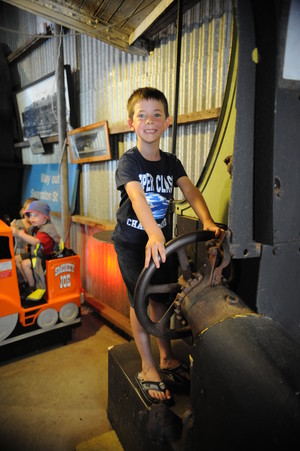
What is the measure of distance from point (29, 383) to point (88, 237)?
6.81 feet

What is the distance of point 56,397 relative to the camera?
2234 millimetres

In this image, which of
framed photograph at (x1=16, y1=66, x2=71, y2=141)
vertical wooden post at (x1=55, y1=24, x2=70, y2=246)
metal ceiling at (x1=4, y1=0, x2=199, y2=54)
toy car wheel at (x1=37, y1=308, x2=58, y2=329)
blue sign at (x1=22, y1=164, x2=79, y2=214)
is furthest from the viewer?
framed photograph at (x1=16, y1=66, x2=71, y2=141)

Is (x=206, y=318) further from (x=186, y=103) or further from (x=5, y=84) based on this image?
(x=5, y=84)

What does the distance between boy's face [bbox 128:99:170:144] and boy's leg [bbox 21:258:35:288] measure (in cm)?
207

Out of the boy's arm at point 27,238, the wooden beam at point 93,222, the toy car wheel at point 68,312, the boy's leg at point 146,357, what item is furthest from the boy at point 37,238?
the boy's leg at point 146,357

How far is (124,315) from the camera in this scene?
3477mm

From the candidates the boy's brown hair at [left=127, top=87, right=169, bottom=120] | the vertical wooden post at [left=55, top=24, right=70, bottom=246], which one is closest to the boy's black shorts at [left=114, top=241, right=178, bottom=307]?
the boy's brown hair at [left=127, top=87, right=169, bottom=120]

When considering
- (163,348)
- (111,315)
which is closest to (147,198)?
(163,348)

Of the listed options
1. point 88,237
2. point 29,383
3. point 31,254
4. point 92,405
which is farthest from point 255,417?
point 88,237

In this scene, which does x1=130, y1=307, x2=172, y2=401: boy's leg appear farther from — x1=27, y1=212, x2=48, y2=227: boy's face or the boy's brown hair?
x1=27, y1=212, x2=48, y2=227: boy's face

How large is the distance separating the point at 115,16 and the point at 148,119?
1.71m

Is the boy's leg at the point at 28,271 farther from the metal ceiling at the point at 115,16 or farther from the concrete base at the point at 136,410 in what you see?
the metal ceiling at the point at 115,16

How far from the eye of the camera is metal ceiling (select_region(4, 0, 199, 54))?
89.4 inches

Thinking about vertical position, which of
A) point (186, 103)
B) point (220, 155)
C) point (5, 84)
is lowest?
point (220, 155)
